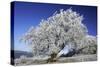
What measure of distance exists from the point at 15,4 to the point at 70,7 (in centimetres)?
67

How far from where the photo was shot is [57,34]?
2.46m

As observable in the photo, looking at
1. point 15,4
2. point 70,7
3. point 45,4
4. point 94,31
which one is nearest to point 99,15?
point 94,31

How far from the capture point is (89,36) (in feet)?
8.66

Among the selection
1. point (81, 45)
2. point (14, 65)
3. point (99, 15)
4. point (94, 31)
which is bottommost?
point (14, 65)

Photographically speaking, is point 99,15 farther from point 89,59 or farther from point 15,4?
point 15,4

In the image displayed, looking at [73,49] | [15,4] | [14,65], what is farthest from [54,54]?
[15,4]

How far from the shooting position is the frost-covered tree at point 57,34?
7.75ft

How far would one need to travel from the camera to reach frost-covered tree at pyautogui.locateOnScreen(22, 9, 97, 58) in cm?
236
